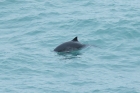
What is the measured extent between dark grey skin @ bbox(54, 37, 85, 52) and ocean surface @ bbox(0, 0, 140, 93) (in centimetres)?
31

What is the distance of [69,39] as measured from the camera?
82.3ft

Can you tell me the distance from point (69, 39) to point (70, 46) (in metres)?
1.80

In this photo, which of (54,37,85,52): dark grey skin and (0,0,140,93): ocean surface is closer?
(0,0,140,93): ocean surface

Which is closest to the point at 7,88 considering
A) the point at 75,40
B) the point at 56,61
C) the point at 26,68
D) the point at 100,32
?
the point at 26,68

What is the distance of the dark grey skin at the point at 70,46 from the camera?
2309cm

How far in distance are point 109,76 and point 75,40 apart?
14.3ft

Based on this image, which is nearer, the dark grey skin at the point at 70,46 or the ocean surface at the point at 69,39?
the ocean surface at the point at 69,39

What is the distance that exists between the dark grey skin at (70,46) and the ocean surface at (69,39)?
0.31 metres

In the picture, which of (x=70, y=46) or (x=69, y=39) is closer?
(x=70, y=46)

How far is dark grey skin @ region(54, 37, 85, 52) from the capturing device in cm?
2309

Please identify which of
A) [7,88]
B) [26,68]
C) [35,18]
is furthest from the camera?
[35,18]

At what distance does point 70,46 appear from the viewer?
918 inches

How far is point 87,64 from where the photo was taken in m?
21.3

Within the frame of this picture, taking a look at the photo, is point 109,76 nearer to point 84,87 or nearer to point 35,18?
point 84,87
